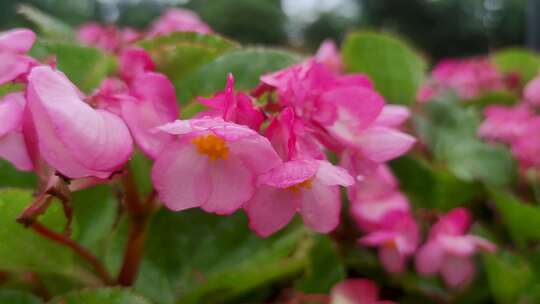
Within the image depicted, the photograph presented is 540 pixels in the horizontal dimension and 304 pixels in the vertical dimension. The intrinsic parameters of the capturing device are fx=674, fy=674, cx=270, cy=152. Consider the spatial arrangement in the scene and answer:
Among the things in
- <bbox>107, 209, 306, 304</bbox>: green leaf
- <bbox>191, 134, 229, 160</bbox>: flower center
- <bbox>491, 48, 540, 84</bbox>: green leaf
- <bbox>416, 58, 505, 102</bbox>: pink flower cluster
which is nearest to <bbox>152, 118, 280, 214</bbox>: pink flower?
<bbox>191, 134, 229, 160</bbox>: flower center

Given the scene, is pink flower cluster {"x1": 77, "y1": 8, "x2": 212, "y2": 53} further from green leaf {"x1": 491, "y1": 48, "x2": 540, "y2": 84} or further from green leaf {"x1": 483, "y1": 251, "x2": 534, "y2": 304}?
green leaf {"x1": 491, "y1": 48, "x2": 540, "y2": 84}

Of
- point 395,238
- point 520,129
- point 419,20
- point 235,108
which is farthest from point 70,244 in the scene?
point 419,20

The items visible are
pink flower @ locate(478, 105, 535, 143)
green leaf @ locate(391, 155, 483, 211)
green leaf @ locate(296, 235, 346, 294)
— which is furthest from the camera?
pink flower @ locate(478, 105, 535, 143)

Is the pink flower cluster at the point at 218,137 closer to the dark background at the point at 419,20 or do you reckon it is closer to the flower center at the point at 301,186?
the flower center at the point at 301,186

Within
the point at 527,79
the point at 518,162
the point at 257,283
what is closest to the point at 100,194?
the point at 257,283

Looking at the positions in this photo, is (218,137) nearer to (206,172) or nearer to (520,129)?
(206,172)

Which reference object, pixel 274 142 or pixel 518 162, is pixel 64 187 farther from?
pixel 518 162

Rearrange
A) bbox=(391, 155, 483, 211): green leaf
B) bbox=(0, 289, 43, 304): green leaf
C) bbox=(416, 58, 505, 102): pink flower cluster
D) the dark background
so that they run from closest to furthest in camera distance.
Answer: bbox=(0, 289, 43, 304): green leaf < bbox=(391, 155, 483, 211): green leaf < bbox=(416, 58, 505, 102): pink flower cluster < the dark background
